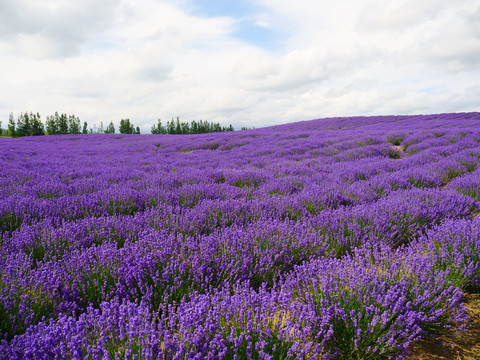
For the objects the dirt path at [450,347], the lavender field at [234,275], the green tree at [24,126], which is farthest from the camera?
the green tree at [24,126]

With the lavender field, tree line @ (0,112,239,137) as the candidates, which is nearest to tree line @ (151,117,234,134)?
tree line @ (0,112,239,137)

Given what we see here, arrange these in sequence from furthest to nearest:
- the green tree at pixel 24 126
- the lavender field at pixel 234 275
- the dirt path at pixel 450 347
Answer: the green tree at pixel 24 126 → the dirt path at pixel 450 347 → the lavender field at pixel 234 275

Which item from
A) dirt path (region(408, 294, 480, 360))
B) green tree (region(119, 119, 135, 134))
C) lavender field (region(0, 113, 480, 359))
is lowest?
dirt path (region(408, 294, 480, 360))

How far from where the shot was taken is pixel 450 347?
5.27 ft

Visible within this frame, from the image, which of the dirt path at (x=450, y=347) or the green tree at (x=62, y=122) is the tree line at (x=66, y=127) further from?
the dirt path at (x=450, y=347)

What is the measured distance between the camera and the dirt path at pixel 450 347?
1.54m

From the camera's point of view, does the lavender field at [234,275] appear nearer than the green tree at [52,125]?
Yes

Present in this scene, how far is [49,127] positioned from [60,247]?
62445mm

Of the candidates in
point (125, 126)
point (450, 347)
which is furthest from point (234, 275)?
point (125, 126)

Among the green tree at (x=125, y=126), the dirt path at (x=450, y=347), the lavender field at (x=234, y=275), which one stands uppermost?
the green tree at (x=125, y=126)

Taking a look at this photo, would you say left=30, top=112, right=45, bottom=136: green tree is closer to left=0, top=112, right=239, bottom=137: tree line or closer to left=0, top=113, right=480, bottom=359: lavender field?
left=0, top=112, right=239, bottom=137: tree line

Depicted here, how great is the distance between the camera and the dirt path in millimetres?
1535

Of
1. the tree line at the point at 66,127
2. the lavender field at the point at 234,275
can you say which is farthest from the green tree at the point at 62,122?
the lavender field at the point at 234,275

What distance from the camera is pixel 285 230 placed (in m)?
2.44
